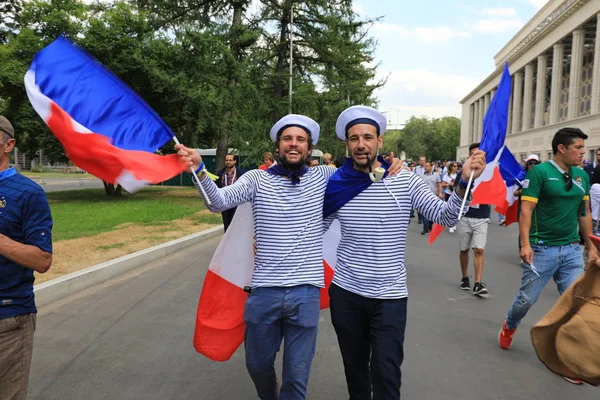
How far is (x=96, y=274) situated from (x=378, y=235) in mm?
5472

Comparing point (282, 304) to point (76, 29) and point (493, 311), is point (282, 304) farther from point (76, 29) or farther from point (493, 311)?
point (76, 29)

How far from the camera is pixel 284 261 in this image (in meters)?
2.73

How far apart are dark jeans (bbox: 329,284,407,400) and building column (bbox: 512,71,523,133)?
62.0 meters

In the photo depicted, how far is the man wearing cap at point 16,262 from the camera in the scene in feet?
7.54

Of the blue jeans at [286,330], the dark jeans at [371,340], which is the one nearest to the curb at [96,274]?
the blue jeans at [286,330]

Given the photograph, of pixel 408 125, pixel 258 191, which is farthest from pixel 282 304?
pixel 408 125

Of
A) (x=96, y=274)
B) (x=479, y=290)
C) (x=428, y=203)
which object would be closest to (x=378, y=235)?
(x=428, y=203)

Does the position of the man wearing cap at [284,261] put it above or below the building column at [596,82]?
below

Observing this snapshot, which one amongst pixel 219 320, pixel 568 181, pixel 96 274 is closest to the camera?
pixel 219 320

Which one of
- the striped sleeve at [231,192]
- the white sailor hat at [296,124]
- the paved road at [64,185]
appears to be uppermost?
the white sailor hat at [296,124]

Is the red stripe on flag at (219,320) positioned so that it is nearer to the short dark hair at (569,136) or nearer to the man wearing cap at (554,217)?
the man wearing cap at (554,217)

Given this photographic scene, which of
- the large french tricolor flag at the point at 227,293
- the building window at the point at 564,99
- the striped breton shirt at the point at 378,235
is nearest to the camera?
the striped breton shirt at the point at 378,235

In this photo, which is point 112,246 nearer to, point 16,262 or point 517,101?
point 16,262

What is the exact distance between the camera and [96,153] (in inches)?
99.8
